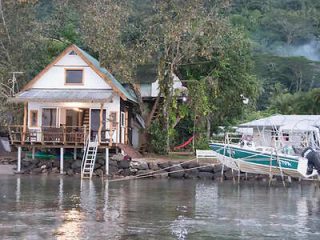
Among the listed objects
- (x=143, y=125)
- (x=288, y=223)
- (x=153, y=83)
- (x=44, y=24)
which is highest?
(x=44, y=24)

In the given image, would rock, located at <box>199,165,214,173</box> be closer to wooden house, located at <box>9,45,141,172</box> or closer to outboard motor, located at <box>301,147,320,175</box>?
wooden house, located at <box>9,45,141,172</box>

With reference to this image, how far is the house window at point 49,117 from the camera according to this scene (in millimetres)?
34594

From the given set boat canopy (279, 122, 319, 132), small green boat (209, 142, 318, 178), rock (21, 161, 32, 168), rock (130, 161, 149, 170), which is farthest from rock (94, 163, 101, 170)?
boat canopy (279, 122, 319, 132)

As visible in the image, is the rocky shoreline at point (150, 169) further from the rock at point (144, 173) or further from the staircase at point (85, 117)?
the staircase at point (85, 117)

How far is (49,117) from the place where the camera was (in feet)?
114

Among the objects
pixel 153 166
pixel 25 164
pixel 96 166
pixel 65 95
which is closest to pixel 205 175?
pixel 153 166

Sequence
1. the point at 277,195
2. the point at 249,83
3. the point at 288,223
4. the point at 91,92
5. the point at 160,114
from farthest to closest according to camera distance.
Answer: the point at 249,83, the point at 160,114, the point at 91,92, the point at 277,195, the point at 288,223

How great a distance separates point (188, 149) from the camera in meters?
37.7

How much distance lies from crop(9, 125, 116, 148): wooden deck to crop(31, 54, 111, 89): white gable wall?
8.80ft

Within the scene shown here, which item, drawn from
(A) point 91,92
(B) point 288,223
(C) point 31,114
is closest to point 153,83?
(A) point 91,92

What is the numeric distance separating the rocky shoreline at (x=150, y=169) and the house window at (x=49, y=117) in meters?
3.07

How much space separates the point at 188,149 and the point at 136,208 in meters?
19.5

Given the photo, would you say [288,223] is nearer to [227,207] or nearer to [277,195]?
[227,207]

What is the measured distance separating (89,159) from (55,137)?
7.20 feet
